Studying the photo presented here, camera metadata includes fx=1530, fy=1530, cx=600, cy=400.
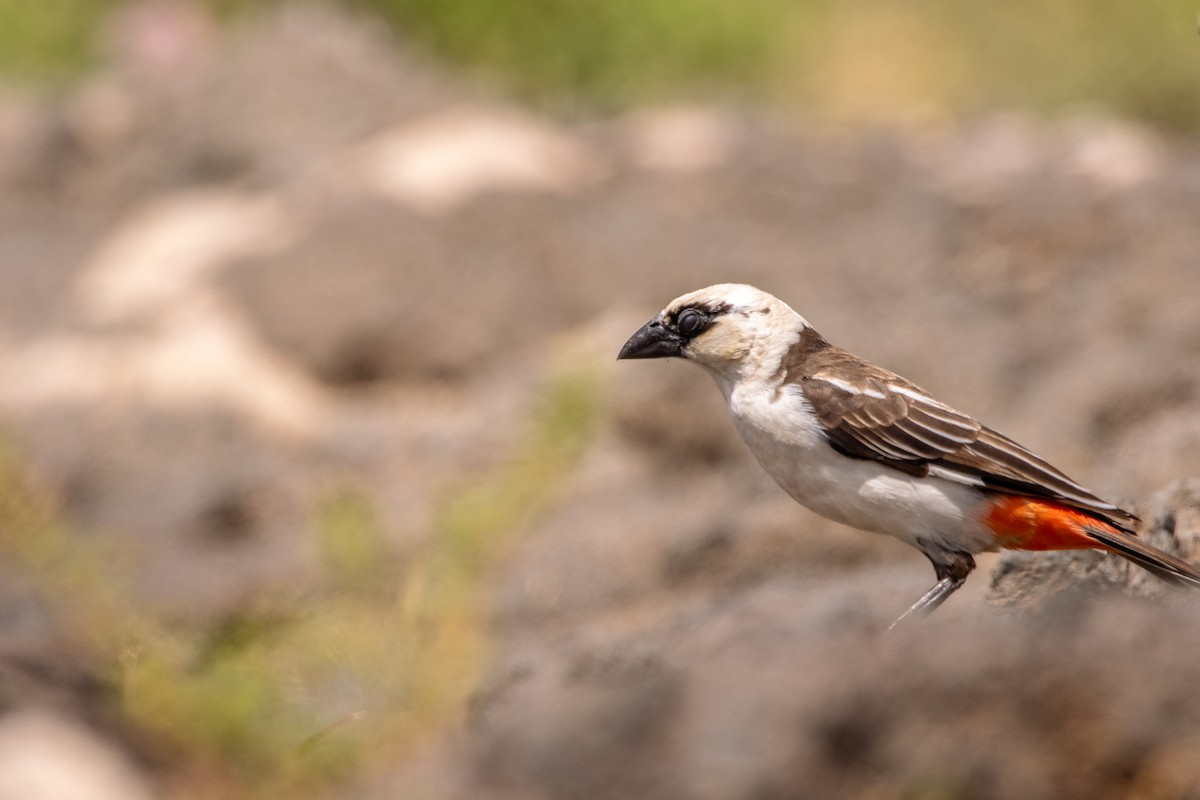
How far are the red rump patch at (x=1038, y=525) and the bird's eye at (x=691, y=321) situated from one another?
93cm

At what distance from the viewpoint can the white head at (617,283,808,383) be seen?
4.23 meters

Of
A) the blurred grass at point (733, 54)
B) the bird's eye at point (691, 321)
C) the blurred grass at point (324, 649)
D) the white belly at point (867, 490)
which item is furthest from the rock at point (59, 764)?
the blurred grass at point (733, 54)

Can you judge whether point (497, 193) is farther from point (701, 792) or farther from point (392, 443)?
point (701, 792)

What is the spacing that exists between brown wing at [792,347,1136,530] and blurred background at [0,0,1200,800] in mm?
266

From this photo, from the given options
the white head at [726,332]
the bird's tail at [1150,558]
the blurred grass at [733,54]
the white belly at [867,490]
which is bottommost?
the bird's tail at [1150,558]

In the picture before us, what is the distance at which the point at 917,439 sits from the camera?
4055 millimetres

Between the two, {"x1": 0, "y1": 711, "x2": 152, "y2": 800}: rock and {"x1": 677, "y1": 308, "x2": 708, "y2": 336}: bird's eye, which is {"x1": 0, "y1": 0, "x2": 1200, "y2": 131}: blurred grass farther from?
{"x1": 0, "y1": 711, "x2": 152, "y2": 800}: rock

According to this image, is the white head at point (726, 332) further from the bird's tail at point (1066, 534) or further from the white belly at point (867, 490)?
the bird's tail at point (1066, 534)

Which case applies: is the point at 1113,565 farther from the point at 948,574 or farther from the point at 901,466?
the point at 901,466

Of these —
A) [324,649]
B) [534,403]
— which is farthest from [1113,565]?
[534,403]

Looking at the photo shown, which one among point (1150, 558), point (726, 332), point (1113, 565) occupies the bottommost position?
point (1150, 558)

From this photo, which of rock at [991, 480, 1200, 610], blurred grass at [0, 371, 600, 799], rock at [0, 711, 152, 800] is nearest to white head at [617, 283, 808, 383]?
blurred grass at [0, 371, 600, 799]

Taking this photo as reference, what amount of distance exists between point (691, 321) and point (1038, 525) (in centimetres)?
108

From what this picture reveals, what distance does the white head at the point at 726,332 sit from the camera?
13.9ft
